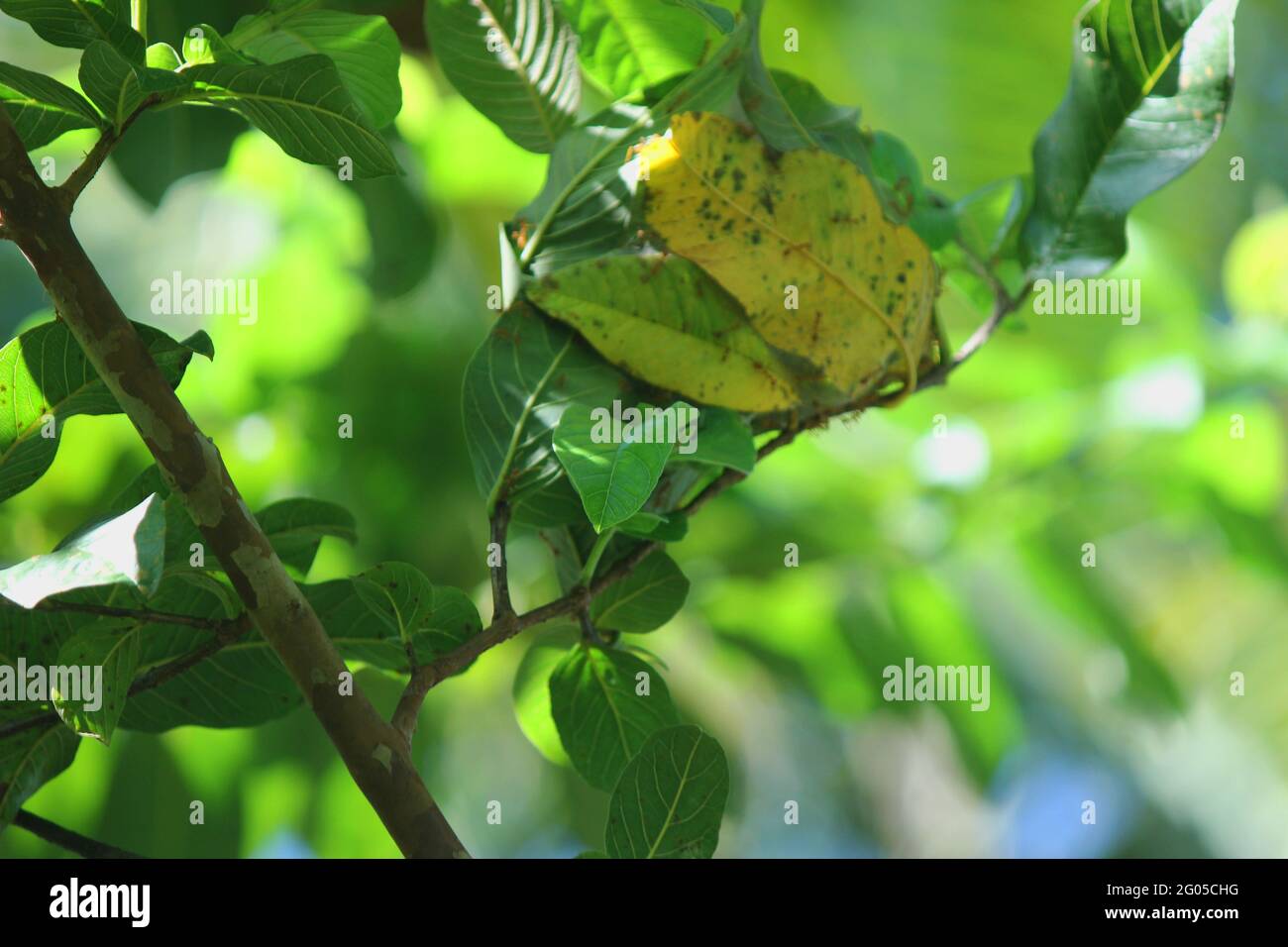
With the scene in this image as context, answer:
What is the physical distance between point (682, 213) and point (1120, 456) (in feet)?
2.66

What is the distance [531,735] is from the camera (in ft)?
1.58

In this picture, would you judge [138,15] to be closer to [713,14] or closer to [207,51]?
[207,51]

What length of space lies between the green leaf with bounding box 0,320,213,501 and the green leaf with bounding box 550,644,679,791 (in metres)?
0.19

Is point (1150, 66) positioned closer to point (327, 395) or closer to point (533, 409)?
point (533, 409)

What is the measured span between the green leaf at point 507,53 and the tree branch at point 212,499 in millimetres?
184

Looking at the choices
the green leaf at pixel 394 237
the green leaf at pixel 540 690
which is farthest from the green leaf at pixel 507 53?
the green leaf at pixel 394 237

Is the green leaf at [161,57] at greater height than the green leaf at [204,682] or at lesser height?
greater

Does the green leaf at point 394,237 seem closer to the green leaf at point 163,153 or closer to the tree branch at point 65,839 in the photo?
the green leaf at point 163,153

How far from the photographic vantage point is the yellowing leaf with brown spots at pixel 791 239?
0.41 m

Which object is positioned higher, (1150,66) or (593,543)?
(1150,66)

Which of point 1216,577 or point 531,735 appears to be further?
point 1216,577
